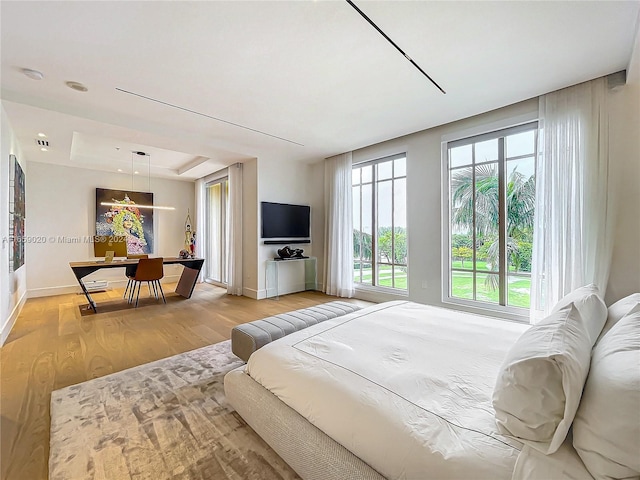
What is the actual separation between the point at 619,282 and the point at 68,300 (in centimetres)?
806

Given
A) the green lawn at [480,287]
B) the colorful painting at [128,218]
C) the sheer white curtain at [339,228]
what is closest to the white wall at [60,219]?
the colorful painting at [128,218]

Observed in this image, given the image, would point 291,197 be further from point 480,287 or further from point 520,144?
point 520,144

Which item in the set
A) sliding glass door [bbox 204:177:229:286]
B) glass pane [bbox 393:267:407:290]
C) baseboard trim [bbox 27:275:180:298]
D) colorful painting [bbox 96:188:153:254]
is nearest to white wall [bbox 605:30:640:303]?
glass pane [bbox 393:267:407:290]

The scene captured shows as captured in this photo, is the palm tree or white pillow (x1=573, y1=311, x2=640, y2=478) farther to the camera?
the palm tree

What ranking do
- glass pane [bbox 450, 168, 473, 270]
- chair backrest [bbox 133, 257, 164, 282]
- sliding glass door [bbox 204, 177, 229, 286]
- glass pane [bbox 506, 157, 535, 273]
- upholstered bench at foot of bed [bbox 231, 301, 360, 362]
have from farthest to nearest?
sliding glass door [bbox 204, 177, 229, 286] → chair backrest [bbox 133, 257, 164, 282] → glass pane [bbox 450, 168, 473, 270] → glass pane [bbox 506, 157, 535, 273] → upholstered bench at foot of bed [bbox 231, 301, 360, 362]

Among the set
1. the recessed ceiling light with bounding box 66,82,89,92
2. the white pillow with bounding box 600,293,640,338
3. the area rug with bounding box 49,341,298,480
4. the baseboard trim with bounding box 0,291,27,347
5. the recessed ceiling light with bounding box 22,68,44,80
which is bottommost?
the area rug with bounding box 49,341,298,480

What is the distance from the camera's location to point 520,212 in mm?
3658

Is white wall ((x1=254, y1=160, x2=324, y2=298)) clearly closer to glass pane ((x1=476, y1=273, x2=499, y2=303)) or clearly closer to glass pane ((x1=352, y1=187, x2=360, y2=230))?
glass pane ((x1=352, y1=187, x2=360, y2=230))

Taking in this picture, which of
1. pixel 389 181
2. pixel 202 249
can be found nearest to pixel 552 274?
pixel 389 181

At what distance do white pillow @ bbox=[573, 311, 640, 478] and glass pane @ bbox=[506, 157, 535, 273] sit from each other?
321 cm

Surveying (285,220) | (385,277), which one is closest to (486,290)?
(385,277)

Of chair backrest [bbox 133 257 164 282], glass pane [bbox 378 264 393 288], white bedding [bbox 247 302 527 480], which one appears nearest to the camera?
white bedding [bbox 247 302 527 480]

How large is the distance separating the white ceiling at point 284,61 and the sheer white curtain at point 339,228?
139cm

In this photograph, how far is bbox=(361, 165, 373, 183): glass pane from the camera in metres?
5.43
